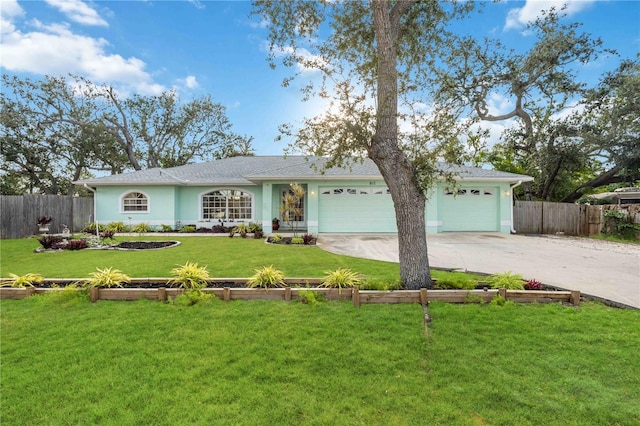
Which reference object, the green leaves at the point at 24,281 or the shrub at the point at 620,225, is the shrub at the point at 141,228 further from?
the shrub at the point at 620,225

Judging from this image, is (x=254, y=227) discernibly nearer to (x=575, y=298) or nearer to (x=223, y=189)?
(x=223, y=189)

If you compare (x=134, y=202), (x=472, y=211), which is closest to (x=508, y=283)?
(x=472, y=211)

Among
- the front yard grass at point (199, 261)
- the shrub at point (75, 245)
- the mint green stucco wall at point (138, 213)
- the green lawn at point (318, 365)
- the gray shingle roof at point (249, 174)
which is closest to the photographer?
the green lawn at point (318, 365)

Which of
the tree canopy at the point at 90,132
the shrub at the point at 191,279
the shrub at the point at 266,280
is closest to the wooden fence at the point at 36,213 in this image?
the tree canopy at the point at 90,132

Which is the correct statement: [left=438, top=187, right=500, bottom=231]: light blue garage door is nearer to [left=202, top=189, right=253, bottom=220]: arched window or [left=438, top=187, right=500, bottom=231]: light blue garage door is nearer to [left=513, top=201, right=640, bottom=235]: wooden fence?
[left=513, top=201, right=640, bottom=235]: wooden fence

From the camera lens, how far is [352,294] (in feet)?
14.5

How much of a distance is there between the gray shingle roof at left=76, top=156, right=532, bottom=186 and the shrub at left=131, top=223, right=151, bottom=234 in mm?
2082

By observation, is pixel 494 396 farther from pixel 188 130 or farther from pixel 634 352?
pixel 188 130

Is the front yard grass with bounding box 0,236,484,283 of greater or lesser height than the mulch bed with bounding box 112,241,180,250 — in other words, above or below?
below

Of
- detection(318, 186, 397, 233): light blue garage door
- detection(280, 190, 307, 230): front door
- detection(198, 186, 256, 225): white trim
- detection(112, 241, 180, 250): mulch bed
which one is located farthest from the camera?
detection(198, 186, 256, 225): white trim

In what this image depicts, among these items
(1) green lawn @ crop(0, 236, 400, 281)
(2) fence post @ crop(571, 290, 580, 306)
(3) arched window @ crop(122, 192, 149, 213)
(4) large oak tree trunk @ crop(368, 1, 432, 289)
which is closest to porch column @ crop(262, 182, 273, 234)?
(1) green lawn @ crop(0, 236, 400, 281)

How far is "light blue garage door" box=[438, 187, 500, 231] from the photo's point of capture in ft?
46.6

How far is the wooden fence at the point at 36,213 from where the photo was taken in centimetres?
1238

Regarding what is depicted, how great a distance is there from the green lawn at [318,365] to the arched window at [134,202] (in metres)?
12.1
